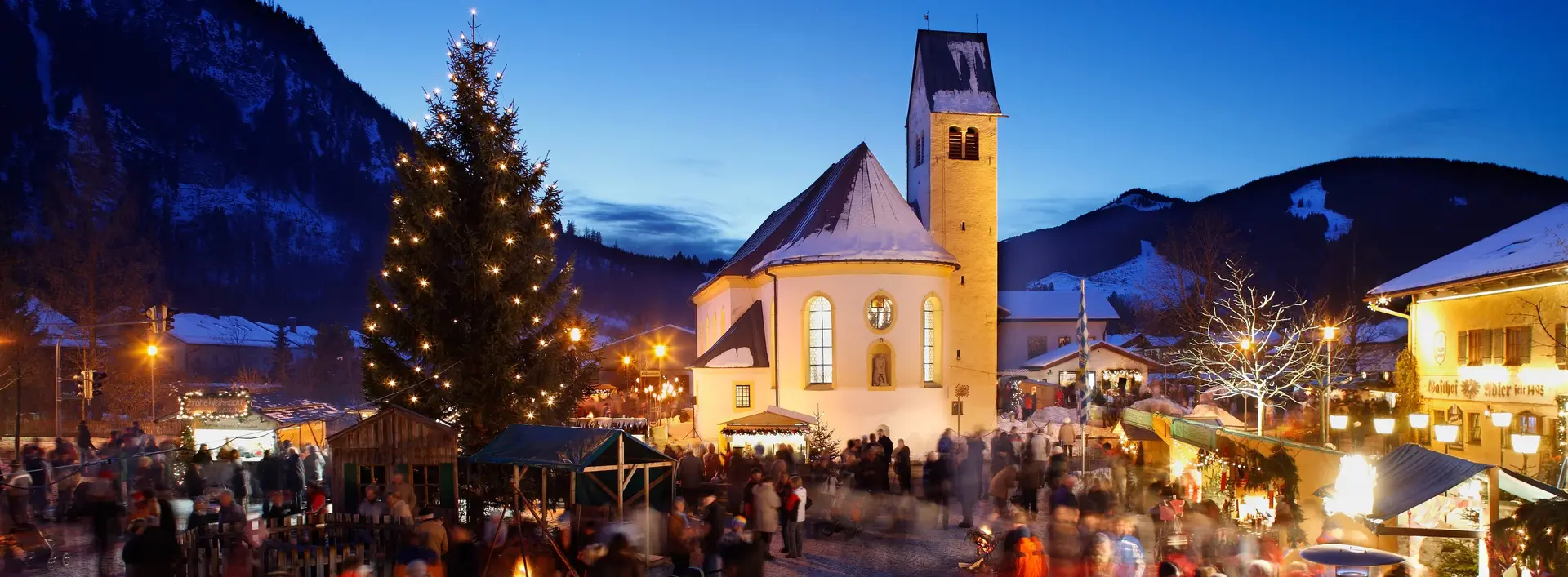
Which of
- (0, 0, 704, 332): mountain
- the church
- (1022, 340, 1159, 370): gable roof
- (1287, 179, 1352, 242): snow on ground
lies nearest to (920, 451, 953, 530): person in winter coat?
the church

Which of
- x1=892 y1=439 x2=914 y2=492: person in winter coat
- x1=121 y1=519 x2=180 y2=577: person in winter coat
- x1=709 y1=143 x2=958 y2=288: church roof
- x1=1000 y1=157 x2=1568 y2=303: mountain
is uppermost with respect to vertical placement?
x1=1000 y1=157 x2=1568 y2=303: mountain

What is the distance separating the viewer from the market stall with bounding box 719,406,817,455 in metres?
22.3

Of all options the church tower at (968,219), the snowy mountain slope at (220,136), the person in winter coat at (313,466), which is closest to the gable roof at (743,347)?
the church tower at (968,219)

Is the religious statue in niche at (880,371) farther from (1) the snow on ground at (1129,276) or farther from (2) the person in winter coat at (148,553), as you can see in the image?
(1) the snow on ground at (1129,276)

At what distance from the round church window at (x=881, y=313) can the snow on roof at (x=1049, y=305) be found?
1465 inches

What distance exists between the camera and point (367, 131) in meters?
192

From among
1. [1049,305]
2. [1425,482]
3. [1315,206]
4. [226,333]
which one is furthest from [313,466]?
[1315,206]

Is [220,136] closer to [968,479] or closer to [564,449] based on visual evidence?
[968,479]

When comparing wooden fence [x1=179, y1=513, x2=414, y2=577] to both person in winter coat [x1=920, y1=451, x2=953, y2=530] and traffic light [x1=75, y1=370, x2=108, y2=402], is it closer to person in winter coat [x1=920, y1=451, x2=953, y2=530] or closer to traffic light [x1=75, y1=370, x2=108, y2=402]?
person in winter coat [x1=920, y1=451, x2=953, y2=530]

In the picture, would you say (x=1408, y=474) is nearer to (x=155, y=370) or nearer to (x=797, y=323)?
(x=797, y=323)

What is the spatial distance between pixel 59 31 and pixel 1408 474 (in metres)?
189

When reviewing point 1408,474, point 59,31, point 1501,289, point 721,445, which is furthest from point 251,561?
point 59,31

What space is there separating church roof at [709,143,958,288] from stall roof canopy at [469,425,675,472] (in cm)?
1638

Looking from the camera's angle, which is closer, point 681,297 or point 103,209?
point 103,209
